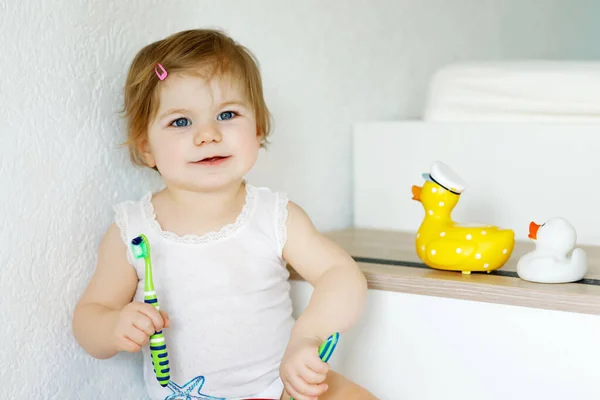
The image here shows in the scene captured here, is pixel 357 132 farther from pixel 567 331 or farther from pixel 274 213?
pixel 567 331

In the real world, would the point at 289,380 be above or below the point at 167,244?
below

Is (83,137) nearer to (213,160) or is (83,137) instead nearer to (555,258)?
(213,160)

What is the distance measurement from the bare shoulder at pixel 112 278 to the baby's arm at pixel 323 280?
0.22m

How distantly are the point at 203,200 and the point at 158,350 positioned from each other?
0.71 ft

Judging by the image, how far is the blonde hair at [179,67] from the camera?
1057mm

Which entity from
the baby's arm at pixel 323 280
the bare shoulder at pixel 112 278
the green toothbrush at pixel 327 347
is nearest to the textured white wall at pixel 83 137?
the bare shoulder at pixel 112 278

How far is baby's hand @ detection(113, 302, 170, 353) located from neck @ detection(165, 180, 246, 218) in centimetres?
17

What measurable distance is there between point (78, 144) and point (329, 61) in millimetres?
642

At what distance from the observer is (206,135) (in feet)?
3.38

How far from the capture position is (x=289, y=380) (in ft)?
3.10

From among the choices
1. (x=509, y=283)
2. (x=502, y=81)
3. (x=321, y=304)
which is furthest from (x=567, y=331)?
(x=502, y=81)

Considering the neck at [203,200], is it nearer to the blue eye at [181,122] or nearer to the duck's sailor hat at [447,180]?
the blue eye at [181,122]

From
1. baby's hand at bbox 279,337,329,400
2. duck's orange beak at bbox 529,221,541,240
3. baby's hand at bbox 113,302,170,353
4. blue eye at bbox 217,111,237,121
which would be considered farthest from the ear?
duck's orange beak at bbox 529,221,541,240

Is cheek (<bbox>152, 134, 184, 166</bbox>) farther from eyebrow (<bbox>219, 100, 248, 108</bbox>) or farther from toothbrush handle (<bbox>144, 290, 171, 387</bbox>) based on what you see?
toothbrush handle (<bbox>144, 290, 171, 387</bbox>)
